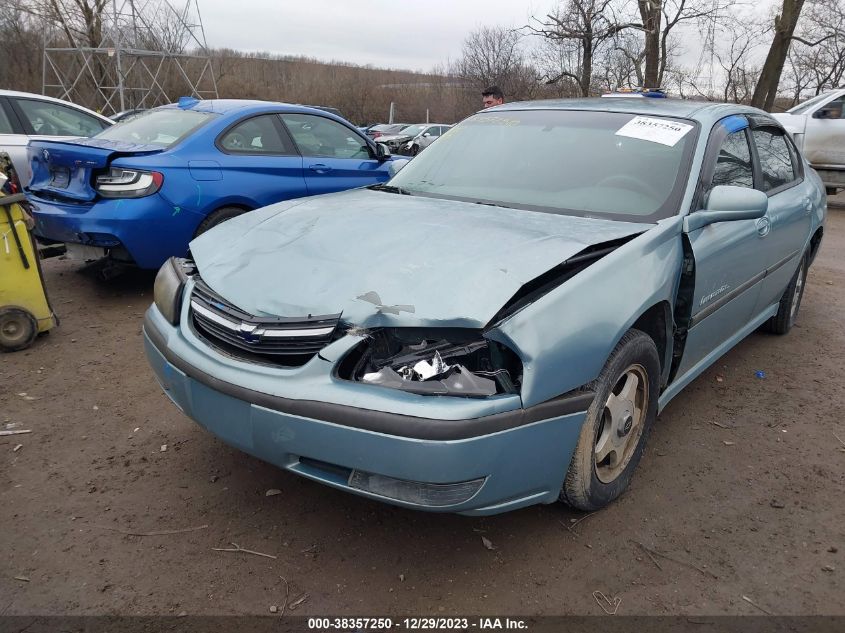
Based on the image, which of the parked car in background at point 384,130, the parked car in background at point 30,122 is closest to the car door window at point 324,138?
the parked car in background at point 30,122

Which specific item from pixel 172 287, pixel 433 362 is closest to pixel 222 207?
pixel 172 287

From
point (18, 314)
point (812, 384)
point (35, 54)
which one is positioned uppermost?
point (35, 54)

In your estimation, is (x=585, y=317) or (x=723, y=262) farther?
(x=723, y=262)

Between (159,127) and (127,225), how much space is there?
1.27 metres

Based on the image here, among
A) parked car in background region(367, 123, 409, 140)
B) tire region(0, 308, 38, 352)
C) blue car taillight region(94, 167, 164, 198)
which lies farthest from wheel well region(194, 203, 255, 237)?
parked car in background region(367, 123, 409, 140)

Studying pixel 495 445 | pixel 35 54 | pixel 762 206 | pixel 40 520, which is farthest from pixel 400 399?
pixel 35 54

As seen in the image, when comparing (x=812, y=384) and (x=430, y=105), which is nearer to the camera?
(x=812, y=384)

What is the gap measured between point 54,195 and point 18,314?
128cm

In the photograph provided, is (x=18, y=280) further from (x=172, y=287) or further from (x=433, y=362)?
(x=433, y=362)

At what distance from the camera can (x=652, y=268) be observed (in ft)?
8.29

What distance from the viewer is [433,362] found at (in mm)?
2051

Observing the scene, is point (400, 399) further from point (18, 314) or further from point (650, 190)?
point (18, 314)

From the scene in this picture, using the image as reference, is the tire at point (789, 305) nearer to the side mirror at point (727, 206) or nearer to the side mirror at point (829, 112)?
the side mirror at point (727, 206)

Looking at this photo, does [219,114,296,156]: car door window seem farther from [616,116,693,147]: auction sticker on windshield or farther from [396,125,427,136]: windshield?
[396,125,427,136]: windshield
